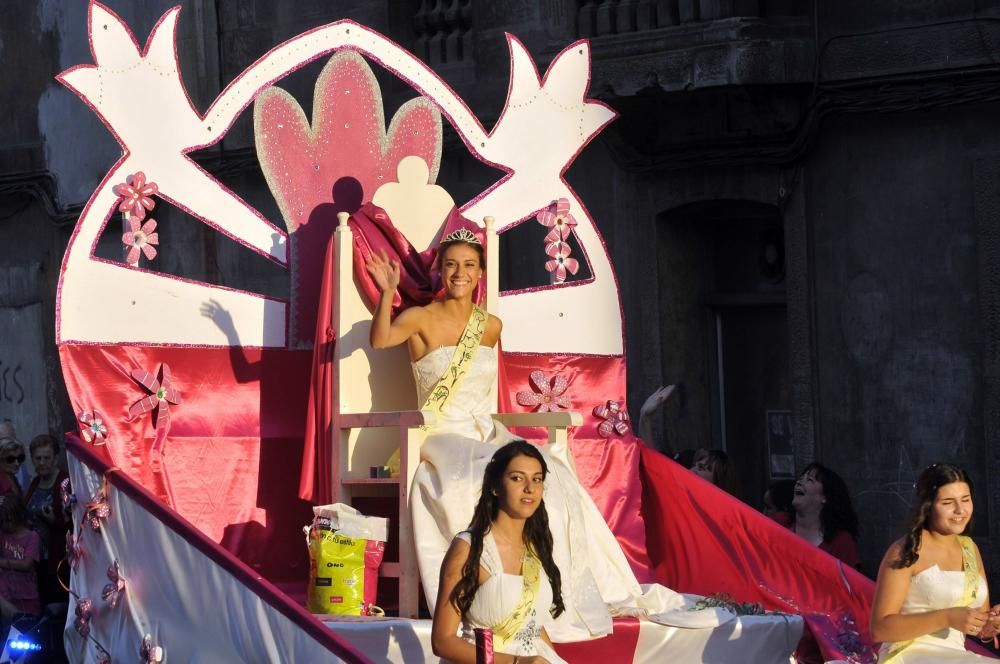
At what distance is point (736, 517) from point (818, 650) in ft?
3.13

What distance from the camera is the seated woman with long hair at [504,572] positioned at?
580cm

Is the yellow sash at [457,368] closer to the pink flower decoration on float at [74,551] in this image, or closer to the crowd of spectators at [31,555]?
the pink flower decoration on float at [74,551]

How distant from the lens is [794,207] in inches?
464

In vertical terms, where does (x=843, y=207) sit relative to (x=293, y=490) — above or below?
above

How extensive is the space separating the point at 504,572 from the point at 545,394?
3.01 metres

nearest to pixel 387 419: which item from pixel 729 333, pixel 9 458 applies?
pixel 9 458

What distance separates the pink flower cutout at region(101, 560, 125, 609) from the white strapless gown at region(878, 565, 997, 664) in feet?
9.40

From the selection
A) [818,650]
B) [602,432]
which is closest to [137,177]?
[602,432]

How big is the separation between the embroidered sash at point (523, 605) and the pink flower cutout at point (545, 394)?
285cm

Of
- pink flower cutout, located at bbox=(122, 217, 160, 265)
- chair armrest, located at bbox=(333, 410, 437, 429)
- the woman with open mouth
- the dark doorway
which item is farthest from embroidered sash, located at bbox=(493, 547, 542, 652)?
the dark doorway

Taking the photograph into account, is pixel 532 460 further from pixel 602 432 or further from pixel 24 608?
pixel 24 608

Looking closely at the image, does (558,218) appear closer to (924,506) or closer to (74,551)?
(74,551)

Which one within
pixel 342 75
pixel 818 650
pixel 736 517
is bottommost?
pixel 818 650

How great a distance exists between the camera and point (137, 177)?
783 cm
